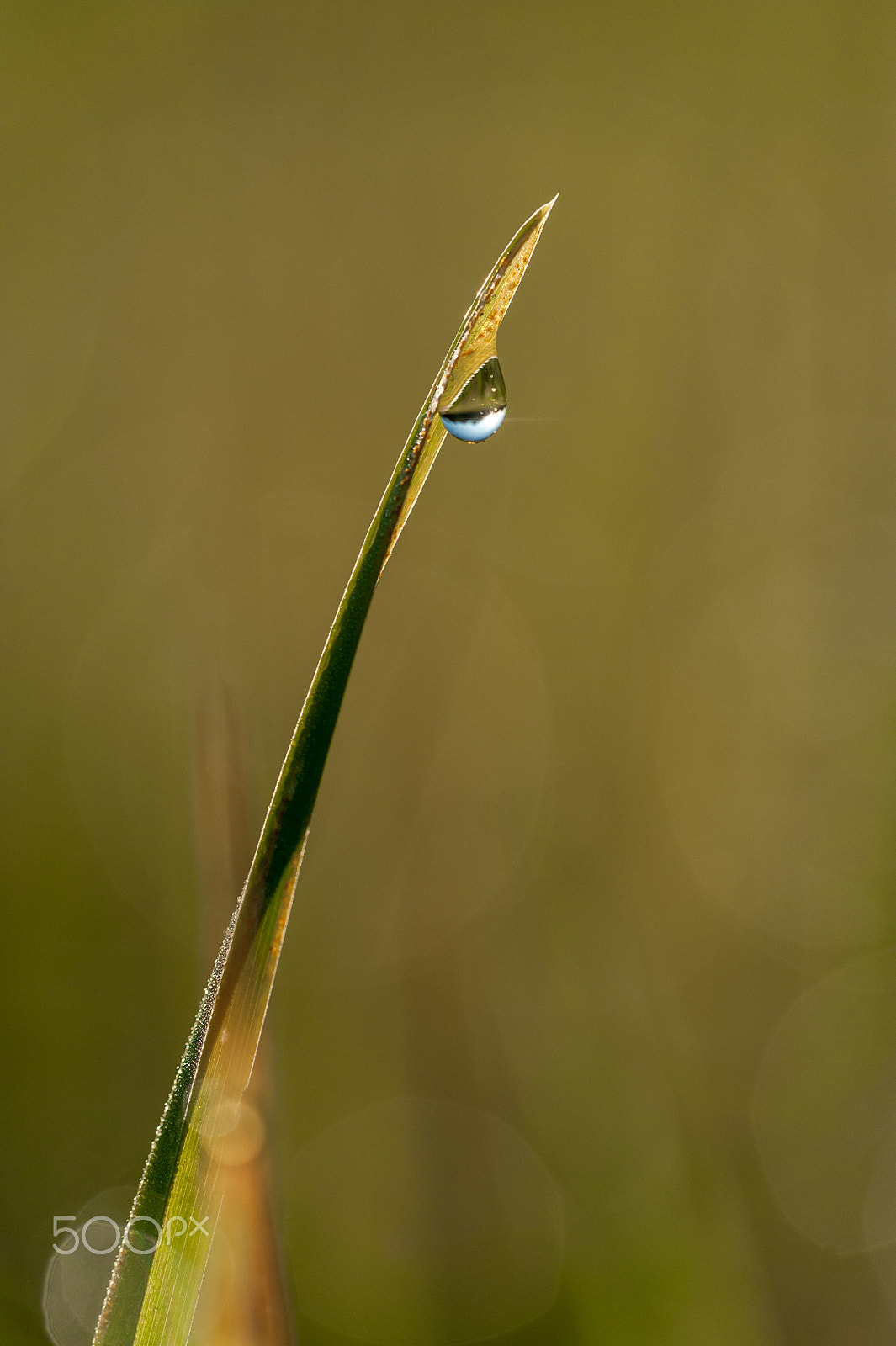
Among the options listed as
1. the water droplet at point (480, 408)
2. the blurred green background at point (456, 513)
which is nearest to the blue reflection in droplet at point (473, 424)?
the water droplet at point (480, 408)

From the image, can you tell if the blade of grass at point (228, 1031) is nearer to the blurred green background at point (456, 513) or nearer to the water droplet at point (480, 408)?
the water droplet at point (480, 408)

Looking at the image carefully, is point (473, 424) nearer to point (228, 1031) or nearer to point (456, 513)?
point (228, 1031)

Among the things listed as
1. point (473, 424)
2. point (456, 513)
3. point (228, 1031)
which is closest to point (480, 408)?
point (473, 424)

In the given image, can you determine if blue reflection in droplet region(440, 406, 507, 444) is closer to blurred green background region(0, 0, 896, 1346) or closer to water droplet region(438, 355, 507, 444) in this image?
water droplet region(438, 355, 507, 444)

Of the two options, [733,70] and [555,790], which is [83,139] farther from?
[555,790]

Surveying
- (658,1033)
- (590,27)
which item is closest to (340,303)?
(590,27)
